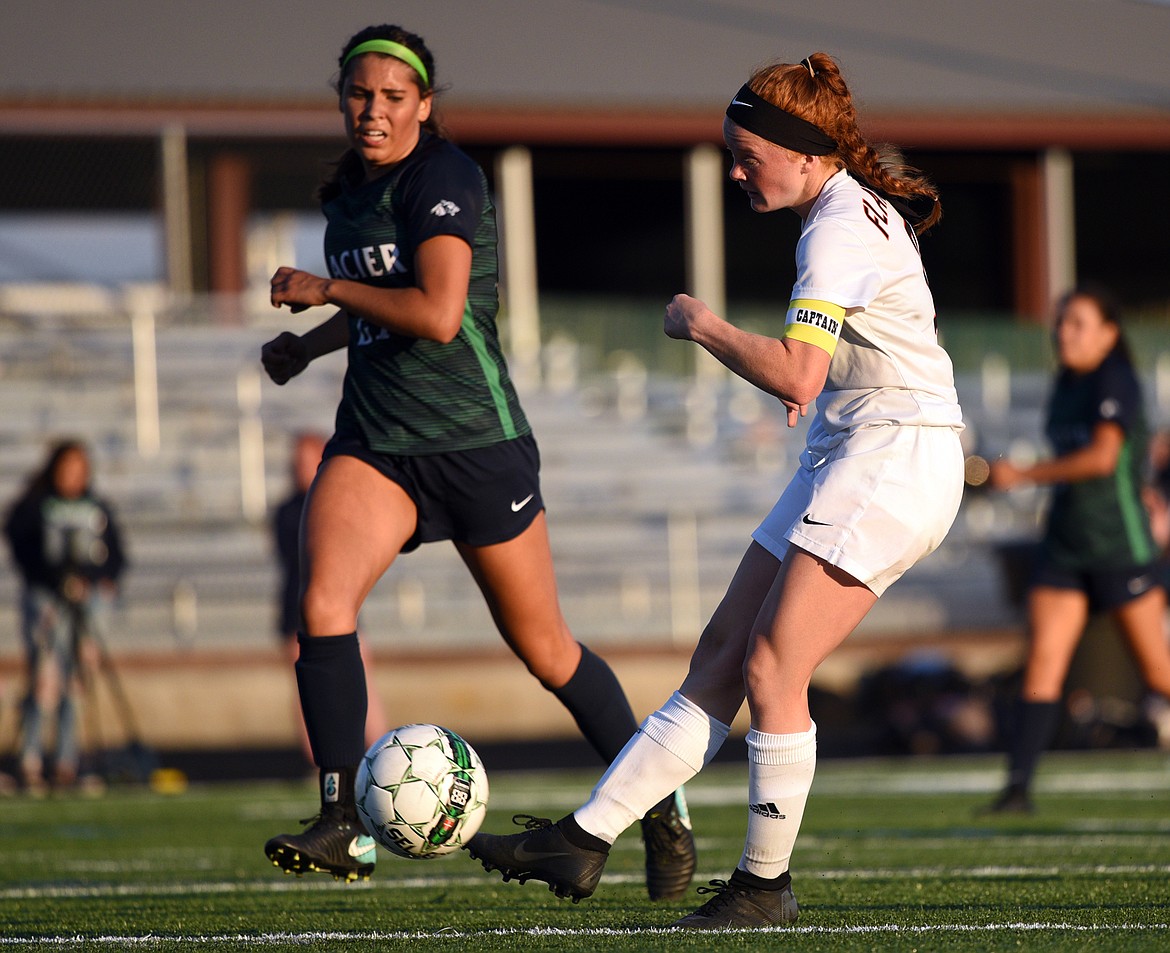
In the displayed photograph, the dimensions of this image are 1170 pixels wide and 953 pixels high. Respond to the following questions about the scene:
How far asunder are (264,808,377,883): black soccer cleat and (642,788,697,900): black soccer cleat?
0.77 meters

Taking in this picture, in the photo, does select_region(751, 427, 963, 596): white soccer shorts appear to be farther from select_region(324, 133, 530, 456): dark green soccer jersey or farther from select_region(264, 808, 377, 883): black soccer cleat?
select_region(264, 808, 377, 883): black soccer cleat

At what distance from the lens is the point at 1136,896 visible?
4641 millimetres

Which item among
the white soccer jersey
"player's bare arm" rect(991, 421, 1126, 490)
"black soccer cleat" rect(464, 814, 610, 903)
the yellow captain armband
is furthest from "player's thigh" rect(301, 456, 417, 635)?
"player's bare arm" rect(991, 421, 1126, 490)

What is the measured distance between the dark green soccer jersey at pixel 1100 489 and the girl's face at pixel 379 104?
401 cm

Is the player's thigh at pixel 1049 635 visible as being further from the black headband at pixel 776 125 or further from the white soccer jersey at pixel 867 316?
the black headband at pixel 776 125

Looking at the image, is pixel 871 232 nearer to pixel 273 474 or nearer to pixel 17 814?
pixel 17 814

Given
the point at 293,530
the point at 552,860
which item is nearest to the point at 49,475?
the point at 293,530

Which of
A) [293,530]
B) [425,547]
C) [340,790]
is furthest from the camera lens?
[425,547]

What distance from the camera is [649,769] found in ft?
13.8

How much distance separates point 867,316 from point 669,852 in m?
1.66

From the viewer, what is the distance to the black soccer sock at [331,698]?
182 inches

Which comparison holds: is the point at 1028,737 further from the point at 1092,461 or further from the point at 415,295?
the point at 415,295

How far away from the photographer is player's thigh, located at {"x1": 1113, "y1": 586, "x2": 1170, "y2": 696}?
7527mm

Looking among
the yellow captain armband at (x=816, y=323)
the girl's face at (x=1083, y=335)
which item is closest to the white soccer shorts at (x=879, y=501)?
the yellow captain armband at (x=816, y=323)
